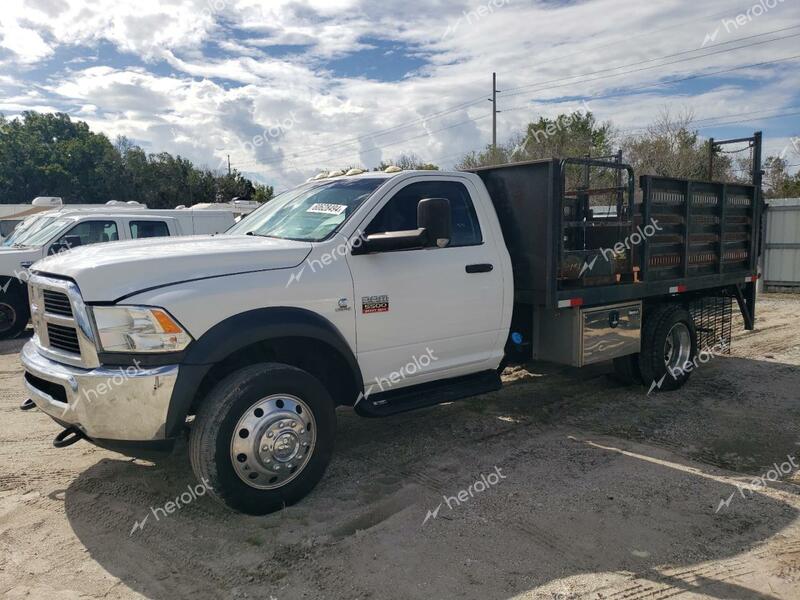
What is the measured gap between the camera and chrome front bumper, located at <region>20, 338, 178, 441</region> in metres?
3.42

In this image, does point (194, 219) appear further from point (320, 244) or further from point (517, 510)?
point (517, 510)

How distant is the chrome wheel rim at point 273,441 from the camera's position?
3.67 m

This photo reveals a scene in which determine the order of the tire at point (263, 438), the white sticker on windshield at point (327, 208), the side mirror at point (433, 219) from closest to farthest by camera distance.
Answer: the tire at point (263, 438) → the side mirror at point (433, 219) → the white sticker on windshield at point (327, 208)

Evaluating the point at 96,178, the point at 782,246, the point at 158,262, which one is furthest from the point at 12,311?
the point at 96,178

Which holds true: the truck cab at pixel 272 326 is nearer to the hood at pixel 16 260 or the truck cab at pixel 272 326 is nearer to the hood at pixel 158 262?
the hood at pixel 158 262

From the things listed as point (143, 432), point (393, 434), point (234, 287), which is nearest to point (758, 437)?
point (393, 434)

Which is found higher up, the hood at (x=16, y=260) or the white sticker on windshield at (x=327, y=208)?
the white sticker on windshield at (x=327, y=208)

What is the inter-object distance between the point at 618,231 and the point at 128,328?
446 cm

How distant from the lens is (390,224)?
4609 millimetres

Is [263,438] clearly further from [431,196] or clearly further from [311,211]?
[431,196]

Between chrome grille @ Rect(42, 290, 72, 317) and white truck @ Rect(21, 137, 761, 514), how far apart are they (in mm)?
16

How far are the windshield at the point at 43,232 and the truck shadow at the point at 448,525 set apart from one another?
7.17 metres

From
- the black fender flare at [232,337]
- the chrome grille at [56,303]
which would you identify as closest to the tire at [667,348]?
the black fender flare at [232,337]

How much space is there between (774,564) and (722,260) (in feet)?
15.0
